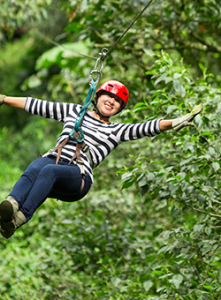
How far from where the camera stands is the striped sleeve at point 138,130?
2881mm

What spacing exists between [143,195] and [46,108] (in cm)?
102

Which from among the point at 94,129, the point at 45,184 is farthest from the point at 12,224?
the point at 94,129

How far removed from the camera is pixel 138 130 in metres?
2.96

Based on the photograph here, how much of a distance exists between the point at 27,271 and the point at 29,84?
15.0 ft

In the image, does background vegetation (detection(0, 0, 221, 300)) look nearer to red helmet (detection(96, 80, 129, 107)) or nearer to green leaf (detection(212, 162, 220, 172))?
green leaf (detection(212, 162, 220, 172))

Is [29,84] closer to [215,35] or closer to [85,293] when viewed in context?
[215,35]

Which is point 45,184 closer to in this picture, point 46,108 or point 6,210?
point 6,210

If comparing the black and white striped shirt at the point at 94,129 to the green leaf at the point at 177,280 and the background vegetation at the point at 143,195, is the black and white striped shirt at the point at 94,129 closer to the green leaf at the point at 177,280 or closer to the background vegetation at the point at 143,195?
the background vegetation at the point at 143,195

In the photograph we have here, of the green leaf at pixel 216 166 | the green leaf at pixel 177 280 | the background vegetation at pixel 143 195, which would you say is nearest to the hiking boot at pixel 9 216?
the background vegetation at pixel 143 195

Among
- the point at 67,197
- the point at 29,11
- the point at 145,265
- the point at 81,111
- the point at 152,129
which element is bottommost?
the point at 145,265

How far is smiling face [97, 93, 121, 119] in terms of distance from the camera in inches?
122

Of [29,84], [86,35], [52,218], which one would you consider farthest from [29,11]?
[52,218]

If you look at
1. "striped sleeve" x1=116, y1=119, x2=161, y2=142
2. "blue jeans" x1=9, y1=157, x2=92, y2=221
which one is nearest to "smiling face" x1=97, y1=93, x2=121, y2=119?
"striped sleeve" x1=116, y1=119, x2=161, y2=142

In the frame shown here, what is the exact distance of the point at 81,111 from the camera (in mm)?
2828
